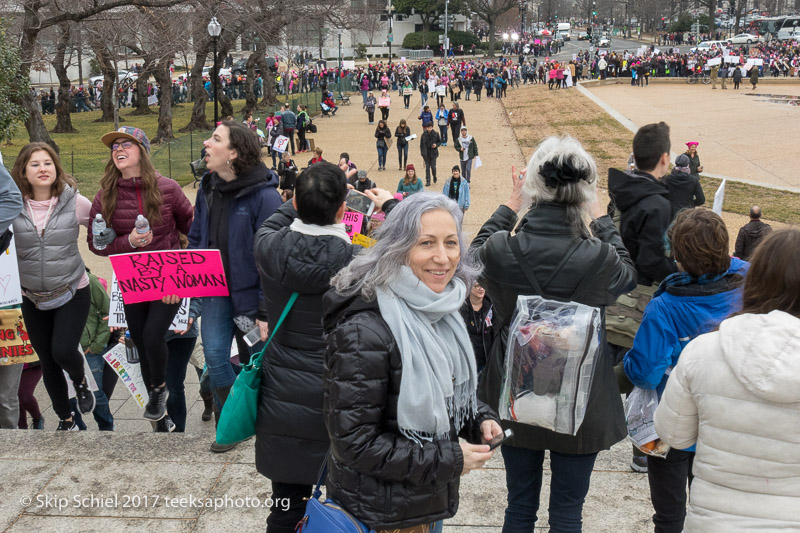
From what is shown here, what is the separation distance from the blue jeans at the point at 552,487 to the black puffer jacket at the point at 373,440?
30.0 inches

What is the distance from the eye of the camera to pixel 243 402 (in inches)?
123

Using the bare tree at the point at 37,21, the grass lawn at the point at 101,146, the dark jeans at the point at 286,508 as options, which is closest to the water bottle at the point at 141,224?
the dark jeans at the point at 286,508

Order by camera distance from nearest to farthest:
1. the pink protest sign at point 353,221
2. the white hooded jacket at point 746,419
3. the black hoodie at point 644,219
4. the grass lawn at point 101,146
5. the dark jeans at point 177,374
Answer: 1. the white hooded jacket at point 746,419
2. the black hoodie at point 644,219
3. the pink protest sign at point 353,221
4. the dark jeans at point 177,374
5. the grass lawn at point 101,146

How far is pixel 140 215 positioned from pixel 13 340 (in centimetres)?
134

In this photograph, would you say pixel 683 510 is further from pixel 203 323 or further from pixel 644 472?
pixel 203 323

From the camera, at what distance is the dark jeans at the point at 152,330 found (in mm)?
4715

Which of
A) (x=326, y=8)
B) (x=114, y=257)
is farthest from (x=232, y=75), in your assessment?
(x=114, y=257)

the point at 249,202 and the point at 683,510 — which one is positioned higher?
the point at 249,202

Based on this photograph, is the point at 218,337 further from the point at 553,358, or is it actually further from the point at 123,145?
the point at 553,358

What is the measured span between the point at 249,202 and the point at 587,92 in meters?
43.8

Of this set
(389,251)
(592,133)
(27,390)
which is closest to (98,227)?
(27,390)

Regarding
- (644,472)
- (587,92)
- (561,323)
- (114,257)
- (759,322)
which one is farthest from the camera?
(587,92)

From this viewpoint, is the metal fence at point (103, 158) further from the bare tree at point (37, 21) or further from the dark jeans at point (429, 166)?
the dark jeans at point (429, 166)

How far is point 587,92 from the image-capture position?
45.3 m
